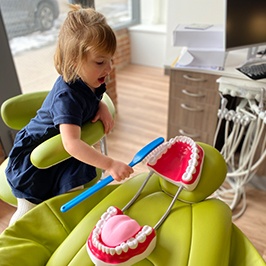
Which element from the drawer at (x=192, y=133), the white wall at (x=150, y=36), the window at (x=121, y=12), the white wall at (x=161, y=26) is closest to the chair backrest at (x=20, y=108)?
the drawer at (x=192, y=133)

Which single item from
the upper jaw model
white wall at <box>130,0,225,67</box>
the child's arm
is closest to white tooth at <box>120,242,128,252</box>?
the upper jaw model

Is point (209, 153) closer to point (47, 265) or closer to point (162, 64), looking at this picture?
point (47, 265)

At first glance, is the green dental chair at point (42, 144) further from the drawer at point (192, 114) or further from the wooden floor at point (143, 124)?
the drawer at point (192, 114)

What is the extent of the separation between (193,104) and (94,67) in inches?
41.5

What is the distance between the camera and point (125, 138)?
2318 millimetres

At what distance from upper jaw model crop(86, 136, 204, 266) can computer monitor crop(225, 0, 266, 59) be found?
2.97ft

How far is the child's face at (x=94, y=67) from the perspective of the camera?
0.85 meters

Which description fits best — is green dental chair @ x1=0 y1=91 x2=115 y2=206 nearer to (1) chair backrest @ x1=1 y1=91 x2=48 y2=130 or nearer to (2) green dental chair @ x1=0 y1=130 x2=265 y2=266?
(1) chair backrest @ x1=1 y1=91 x2=48 y2=130

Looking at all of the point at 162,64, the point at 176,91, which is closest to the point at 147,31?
the point at 162,64

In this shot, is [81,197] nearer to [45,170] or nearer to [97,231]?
[97,231]

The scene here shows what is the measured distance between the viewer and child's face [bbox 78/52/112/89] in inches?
33.7

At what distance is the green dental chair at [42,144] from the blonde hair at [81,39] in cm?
21

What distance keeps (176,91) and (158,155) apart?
96 cm

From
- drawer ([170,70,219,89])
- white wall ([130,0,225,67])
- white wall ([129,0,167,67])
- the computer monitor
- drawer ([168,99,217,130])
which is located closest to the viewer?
the computer monitor
